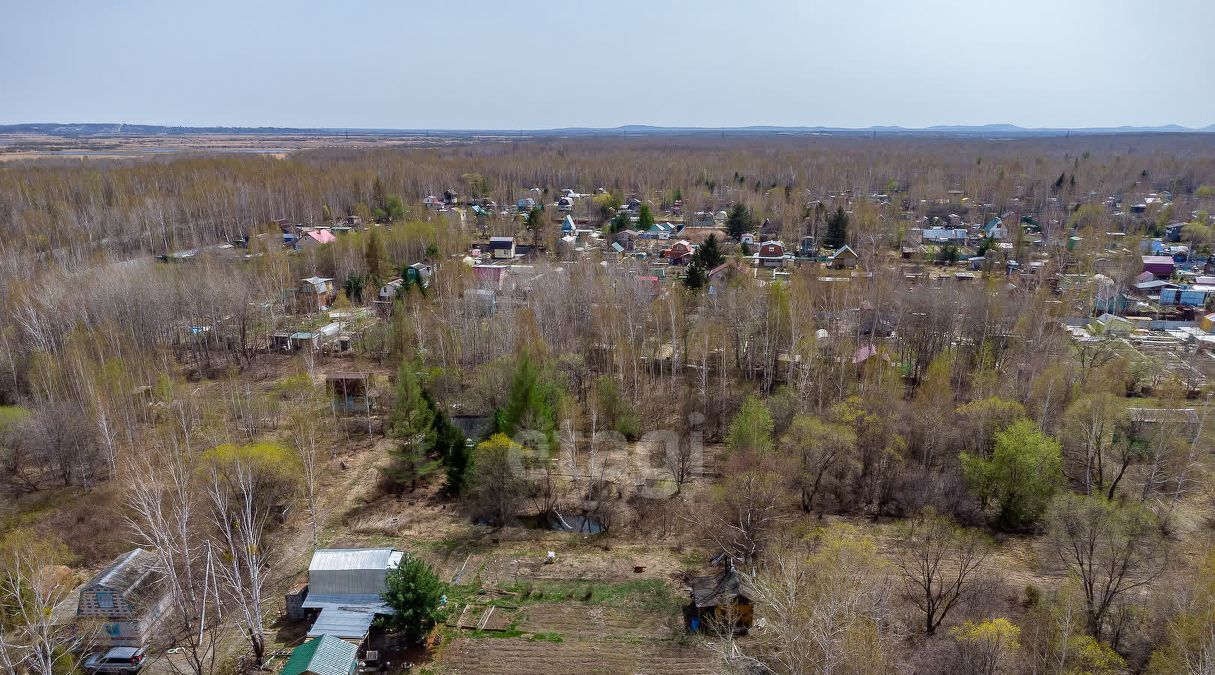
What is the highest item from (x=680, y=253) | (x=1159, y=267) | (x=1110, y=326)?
(x=680, y=253)

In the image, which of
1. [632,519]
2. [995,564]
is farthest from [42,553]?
[995,564]

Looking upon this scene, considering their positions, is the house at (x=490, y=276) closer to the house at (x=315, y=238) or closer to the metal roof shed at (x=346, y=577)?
the house at (x=315, y=238)

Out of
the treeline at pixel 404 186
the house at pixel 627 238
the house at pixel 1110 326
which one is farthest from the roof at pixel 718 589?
the treeline at pixel 404 186

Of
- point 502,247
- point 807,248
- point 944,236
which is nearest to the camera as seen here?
point 502,247

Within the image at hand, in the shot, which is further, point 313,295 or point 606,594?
point 313,295

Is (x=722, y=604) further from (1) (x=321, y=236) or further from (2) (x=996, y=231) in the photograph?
(2) (x=996, y=231)

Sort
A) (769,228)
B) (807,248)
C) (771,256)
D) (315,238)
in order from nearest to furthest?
(771,256), (315,238), (807,248), (769,228)

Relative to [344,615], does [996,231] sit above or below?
above

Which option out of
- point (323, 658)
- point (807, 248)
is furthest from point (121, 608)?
point (807, 248)
